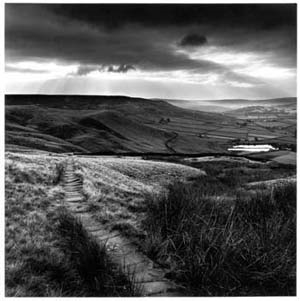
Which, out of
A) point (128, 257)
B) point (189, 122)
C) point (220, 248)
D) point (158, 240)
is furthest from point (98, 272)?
point (189, 122)

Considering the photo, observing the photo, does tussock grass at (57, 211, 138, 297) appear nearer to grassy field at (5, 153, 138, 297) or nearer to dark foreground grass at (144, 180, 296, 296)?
grassy field at (5, 153, 138, 297)

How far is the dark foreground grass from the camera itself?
4.14m

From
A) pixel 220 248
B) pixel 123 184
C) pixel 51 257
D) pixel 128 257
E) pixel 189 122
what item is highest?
pixel 189 122

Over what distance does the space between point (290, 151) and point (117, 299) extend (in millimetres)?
5056

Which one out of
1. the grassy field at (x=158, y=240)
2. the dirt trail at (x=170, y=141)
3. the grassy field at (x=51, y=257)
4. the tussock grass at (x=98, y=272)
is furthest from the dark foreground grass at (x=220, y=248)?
the dirt trail at (x=170, y=141)

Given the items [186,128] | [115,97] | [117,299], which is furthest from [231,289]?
[186,128]

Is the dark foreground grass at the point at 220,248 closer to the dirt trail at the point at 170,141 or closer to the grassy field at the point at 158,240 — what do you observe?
the grassy field at the point at 158,240

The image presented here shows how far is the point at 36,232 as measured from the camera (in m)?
4.99

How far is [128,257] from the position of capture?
4.62 meters

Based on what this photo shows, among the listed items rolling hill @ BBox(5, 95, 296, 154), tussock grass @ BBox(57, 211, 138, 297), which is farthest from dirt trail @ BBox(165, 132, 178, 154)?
tussock grass @ BBox(57, 211, 138, 297)

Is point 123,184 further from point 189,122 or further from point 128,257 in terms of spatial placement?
point 128,257

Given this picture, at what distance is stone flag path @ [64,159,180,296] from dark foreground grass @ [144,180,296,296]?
171 mm

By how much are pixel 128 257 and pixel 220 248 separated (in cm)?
139

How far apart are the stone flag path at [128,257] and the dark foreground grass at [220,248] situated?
171mm
